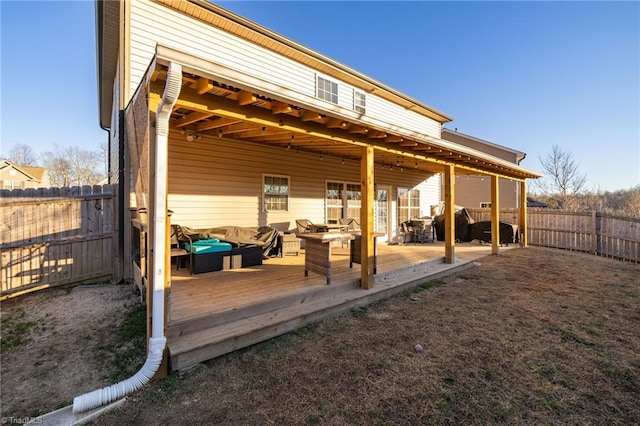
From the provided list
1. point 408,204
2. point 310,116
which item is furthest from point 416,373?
point 408,204

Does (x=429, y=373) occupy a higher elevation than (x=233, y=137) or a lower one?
lower

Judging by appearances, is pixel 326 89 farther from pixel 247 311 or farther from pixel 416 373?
pixel 416 373

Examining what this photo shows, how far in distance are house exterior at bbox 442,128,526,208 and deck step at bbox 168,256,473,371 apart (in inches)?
630

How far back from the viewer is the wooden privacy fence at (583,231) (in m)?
8.59

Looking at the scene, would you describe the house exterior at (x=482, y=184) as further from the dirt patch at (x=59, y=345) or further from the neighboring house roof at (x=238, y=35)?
the dirt patch at (x=59, y=345)

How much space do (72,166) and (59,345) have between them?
1350 inches

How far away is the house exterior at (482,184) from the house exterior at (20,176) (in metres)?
33.9

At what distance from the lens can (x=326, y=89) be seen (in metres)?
8.58

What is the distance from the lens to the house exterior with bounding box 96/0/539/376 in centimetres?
275

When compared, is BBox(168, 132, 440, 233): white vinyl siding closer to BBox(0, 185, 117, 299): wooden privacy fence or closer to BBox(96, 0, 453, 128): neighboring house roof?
BBox(0, 185, 117, 299): wooden privacy fence

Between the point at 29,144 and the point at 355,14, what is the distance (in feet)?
132

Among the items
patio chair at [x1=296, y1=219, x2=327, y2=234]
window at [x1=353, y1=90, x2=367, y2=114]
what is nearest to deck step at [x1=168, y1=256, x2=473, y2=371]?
patio chair at [x1=296, y1=219, x2=327, y2=234]

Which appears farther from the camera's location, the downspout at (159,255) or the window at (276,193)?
the window at (276,193)

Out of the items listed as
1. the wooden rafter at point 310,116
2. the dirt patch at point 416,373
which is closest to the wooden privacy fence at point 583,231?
the dirt patch at point 416,373
